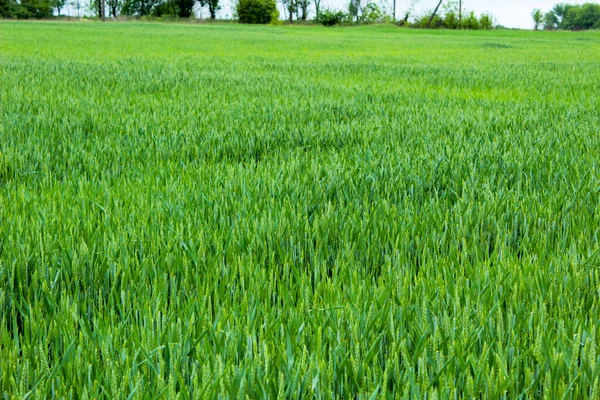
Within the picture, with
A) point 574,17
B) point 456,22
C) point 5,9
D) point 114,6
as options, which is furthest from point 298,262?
point 574,17

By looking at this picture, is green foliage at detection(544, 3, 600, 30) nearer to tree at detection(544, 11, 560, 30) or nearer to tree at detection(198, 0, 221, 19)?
tree at detection(544, 11, 560, 30)

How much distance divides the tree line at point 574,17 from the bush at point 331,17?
46.0 m

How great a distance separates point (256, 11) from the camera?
5800 cm

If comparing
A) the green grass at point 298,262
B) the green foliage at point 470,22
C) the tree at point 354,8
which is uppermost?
the tree at point 354,8

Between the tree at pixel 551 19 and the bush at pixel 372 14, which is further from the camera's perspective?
the tree at pixel 551 19

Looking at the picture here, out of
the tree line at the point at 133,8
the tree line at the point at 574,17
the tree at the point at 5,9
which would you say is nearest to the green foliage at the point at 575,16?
the tree line at the point at 574,17

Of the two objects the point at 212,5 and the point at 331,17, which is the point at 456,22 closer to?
the point at 331,17

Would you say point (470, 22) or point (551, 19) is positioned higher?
point (551, 19)

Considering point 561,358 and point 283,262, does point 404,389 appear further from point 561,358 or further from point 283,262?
point 283,262

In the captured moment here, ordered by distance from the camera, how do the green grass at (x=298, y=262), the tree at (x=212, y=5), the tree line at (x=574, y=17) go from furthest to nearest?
the tree line at (x=574, y=17)
the tree at (x=212, y=5)
the green grass at (x=298, y=262)

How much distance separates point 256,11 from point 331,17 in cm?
926

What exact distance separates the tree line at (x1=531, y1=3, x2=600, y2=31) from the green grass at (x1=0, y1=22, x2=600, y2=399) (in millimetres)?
93520

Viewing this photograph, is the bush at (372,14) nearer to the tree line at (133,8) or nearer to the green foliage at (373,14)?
the green foliage at (373,14)

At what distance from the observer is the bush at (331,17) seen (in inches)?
2082
